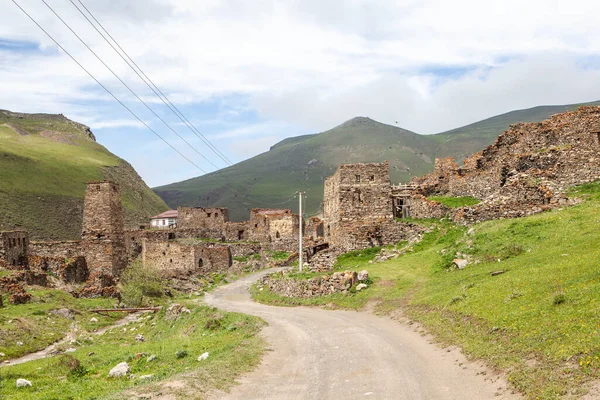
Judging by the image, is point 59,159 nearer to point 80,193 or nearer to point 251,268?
point 80,193

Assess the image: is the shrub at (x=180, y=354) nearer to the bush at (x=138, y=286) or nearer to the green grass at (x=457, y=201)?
the green grass at (x=457, y=201)

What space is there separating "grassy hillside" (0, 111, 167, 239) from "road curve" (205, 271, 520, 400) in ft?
264

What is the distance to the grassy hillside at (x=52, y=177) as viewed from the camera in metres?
101

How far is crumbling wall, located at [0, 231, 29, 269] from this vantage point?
137 feet

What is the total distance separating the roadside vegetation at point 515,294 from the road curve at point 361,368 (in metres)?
0.65

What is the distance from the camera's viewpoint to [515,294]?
53.3 feet

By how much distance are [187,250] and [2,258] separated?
753 inches

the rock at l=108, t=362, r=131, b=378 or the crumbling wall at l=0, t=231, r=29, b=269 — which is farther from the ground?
the crumbling wall at l=0, t=231, r=29, b=269

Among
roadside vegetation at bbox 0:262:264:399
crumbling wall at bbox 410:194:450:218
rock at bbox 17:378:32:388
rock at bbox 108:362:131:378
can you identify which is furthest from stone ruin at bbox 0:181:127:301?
rock at bbox 108:362:131:378

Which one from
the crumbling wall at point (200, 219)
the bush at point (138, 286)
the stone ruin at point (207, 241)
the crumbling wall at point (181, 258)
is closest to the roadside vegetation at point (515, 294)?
the bush at point (138, 286)

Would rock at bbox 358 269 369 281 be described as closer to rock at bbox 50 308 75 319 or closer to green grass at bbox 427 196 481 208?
green grass at bbox 427 196 481 208

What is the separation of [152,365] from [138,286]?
996 inches

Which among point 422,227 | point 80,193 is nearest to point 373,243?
point 422,227

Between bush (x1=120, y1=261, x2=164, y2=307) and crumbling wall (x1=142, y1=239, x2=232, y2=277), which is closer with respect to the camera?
bush (x1=120, y1=261, x2=164, y2=307)
